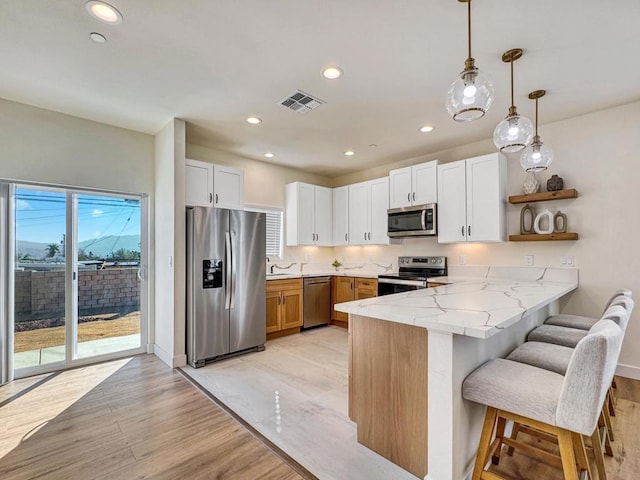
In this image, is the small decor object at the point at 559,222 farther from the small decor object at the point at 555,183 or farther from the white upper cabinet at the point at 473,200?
the white upper cabinet at the point at 473,200

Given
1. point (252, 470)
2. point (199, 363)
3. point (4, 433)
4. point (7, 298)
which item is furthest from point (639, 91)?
point (7, 298)

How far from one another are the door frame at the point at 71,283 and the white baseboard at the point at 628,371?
16.7 ft

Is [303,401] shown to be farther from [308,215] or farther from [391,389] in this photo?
[308,215]

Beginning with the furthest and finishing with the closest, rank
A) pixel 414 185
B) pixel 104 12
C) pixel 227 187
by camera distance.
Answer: pixel 414 185 → pixel 227 187 → pixel 104 12

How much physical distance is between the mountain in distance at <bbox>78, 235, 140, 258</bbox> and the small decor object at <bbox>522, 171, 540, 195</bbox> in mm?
4615

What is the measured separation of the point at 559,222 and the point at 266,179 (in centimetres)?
395

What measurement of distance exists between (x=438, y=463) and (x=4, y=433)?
2847 millimetres

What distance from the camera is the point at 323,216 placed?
5574 millimetres

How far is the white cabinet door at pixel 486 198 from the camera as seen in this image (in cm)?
371

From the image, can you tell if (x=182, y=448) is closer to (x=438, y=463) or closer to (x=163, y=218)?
(x=438, y=463)

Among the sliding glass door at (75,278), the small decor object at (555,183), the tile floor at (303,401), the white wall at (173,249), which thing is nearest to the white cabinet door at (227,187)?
the white wall at (173,249)

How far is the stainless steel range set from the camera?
4230 millimetres

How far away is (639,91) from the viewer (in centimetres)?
286

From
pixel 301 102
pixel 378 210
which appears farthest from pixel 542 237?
pixel 301 102
